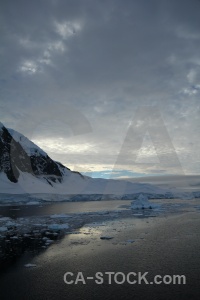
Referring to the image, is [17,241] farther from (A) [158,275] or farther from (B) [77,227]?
(A) [158,275]

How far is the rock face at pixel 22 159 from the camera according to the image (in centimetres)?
8550

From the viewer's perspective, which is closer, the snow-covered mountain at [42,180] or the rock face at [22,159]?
the snow-covered mountain at [42,180]

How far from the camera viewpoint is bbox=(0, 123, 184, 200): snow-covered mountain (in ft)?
254

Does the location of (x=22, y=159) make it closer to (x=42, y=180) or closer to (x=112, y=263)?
(x=42, y=180)

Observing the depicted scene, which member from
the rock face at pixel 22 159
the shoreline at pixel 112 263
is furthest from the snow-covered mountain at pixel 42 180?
the shoreline at pixel 112 263

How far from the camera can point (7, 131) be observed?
3716 inches

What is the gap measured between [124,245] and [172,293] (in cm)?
728

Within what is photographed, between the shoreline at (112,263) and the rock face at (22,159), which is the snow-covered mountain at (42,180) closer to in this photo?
the rock face at (22,159)

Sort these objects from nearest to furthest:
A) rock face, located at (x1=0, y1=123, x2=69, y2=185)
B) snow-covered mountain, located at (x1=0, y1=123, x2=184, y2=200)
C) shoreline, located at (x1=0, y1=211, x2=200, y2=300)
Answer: shoreline, located at (x1=0, y1=211, x2=200, y2=300), snow-covered mountain, located at (x1=0, y1=123, x2=184, y2=200), rock face, located at (x1=0, y1=123, x2=69, y2=185)

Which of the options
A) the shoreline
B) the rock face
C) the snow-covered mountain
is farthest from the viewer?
the rock face

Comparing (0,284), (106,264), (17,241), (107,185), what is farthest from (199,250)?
(107,185)

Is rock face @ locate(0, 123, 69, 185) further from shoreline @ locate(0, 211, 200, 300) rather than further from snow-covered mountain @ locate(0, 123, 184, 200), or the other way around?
shoreline @ locate(0, 211, 200, 300)

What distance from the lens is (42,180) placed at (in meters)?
92.8

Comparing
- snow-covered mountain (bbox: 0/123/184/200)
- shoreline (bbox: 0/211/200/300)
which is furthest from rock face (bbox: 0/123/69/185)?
shoreline (bbox: 0/211/200/300)
